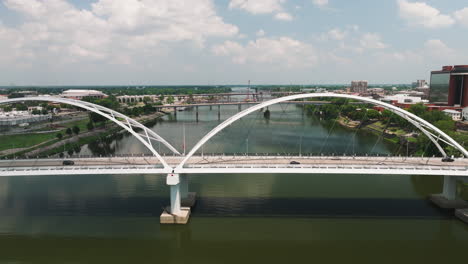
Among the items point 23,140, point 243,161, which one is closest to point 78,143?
point 23,140

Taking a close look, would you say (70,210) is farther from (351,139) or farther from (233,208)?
(351,139)

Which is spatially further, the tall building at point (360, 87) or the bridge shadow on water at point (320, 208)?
the tall building at point (360, 87)

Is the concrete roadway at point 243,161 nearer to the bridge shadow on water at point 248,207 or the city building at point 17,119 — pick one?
the bridge shadow on water at point 248,207

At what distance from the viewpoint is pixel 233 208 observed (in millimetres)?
21391

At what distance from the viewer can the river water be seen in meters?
16.7

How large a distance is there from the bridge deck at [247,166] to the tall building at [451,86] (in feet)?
158

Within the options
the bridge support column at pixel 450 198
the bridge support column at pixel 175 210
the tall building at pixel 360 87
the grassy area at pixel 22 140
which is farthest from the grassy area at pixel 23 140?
the tall building at pixel 360 87

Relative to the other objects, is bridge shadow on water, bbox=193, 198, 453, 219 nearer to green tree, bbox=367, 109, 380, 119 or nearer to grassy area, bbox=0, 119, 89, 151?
grassy area, bbox=0, 119, 89, 151

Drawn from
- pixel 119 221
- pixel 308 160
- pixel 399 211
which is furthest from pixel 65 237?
pixel 399 211

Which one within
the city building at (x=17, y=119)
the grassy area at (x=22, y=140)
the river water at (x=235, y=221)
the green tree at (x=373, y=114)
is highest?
the green tree at (x=373, y=114)

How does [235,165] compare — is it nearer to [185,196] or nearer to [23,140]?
[185,196]

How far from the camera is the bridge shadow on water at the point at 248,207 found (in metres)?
20.6

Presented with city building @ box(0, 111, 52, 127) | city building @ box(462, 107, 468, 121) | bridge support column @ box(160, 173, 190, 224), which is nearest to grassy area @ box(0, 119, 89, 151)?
city building @ box(0, 111, 52, 127)

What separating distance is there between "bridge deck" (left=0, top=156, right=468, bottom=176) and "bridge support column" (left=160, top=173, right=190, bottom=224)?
0.58 meters
